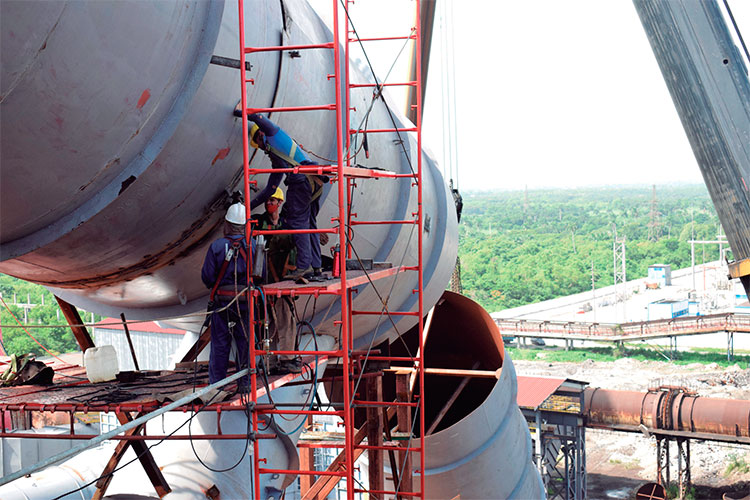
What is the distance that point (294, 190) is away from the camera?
486 centimetres

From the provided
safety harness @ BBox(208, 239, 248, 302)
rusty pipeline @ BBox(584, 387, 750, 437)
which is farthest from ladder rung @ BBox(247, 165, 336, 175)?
rusty pipeline @ BBox(584, 387, 750, 437)

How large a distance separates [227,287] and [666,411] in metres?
16.3

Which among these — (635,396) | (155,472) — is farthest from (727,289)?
(155,472)

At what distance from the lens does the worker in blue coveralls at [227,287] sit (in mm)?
4408

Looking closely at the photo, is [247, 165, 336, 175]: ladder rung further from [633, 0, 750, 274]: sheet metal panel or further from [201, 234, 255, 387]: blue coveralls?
[633, 0, 750, 274]: sheet metal panel

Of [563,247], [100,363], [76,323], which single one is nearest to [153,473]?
[100,363]

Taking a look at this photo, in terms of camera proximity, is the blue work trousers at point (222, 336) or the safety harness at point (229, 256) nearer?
the safety harness at point (229, 256)

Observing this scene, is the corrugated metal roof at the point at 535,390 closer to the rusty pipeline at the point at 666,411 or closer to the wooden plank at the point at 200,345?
the rusty pipeline at the point at 666,411

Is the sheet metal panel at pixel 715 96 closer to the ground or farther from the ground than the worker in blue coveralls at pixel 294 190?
farther from the ground

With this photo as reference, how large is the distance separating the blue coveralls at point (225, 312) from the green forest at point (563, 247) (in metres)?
55.8

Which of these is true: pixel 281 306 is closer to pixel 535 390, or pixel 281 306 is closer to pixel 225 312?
pixel 225 312

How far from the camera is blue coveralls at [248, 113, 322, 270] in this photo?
173 inches

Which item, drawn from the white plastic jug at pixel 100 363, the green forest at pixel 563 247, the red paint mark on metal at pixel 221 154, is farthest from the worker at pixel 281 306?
the green forest at pixel 563 247

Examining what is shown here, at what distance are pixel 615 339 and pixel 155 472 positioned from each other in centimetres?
3562
